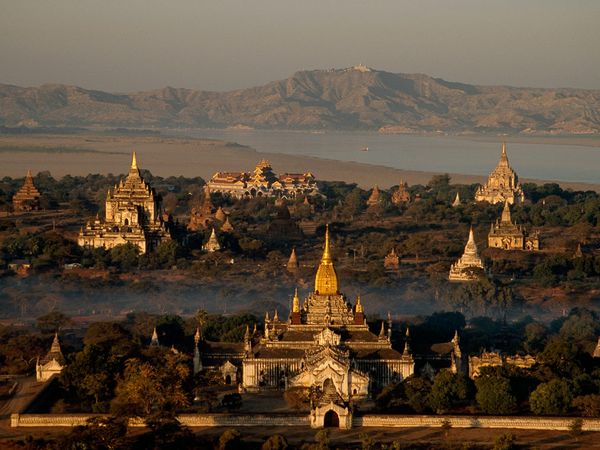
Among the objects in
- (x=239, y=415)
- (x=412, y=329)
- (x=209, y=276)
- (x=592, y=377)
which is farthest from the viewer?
(x=209, y=276)

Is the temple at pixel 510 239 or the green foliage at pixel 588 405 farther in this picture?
the temple at pixel 510 239

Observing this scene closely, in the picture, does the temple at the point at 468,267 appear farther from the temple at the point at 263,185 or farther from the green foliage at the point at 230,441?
the temple at the point at 263,185

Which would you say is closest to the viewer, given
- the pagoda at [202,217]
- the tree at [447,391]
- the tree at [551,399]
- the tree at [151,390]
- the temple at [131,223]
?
the tree at [151,390]

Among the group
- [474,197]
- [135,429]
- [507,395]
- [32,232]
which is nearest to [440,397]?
[507,395]

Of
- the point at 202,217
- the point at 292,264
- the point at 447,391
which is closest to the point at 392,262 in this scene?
the point at 292,264

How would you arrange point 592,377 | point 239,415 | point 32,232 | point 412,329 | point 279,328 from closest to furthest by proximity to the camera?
point 239,415 < point 592,377 < point 279,328 < point 412,329 < point 32,232

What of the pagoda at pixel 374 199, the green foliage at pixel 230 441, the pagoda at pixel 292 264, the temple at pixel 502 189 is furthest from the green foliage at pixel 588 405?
the temple at pixel 502 189

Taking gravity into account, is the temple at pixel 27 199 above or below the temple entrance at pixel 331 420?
below

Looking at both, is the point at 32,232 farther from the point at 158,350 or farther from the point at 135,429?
the point at 135,429

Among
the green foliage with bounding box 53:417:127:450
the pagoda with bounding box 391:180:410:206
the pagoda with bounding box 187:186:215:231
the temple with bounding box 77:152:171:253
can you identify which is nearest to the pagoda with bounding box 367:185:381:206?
the pagoda with bounding box 391:180:410:206
